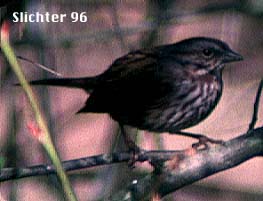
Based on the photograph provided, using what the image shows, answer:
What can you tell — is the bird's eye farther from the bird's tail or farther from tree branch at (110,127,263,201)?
tree branch at (110,127,263,201)

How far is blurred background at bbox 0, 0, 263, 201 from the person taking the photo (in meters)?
2.38

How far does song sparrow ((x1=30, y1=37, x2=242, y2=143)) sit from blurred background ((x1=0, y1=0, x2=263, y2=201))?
2.5 inches

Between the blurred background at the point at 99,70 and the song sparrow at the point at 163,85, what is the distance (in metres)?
0.06

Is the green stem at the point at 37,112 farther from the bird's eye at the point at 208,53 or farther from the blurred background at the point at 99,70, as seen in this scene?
the bird's eye at the point at 208,53

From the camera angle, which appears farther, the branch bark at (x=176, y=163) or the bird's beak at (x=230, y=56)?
the bird's beak at (x=230, y=56)

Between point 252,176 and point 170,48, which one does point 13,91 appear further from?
point 252,176

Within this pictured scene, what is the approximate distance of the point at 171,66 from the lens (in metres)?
2.69

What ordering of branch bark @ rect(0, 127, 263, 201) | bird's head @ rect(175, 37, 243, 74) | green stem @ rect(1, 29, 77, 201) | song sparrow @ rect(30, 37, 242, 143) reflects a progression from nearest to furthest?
green stem @ rect(1, 29, 77, 201), branch bark @ rect(0, 127, 263, 201), song sparrow @ rect(30, 37, 242, 143), bird's head @ rect(175, 37, 243, 74)

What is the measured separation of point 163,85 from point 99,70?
107 centimetres

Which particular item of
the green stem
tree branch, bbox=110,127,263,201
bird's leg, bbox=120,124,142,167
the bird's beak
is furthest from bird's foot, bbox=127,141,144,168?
the green stem

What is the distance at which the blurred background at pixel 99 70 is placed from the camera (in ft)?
7.81

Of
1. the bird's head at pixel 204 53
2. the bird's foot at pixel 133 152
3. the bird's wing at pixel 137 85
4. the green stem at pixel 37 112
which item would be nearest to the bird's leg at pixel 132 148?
the bird's foot at pixel 133 152

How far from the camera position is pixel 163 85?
2666 millimetres

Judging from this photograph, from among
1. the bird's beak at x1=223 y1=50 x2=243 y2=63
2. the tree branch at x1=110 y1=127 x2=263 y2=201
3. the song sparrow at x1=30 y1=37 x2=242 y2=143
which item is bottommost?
the tree branch at x1=110 y1=127 x2=263 y2=201
